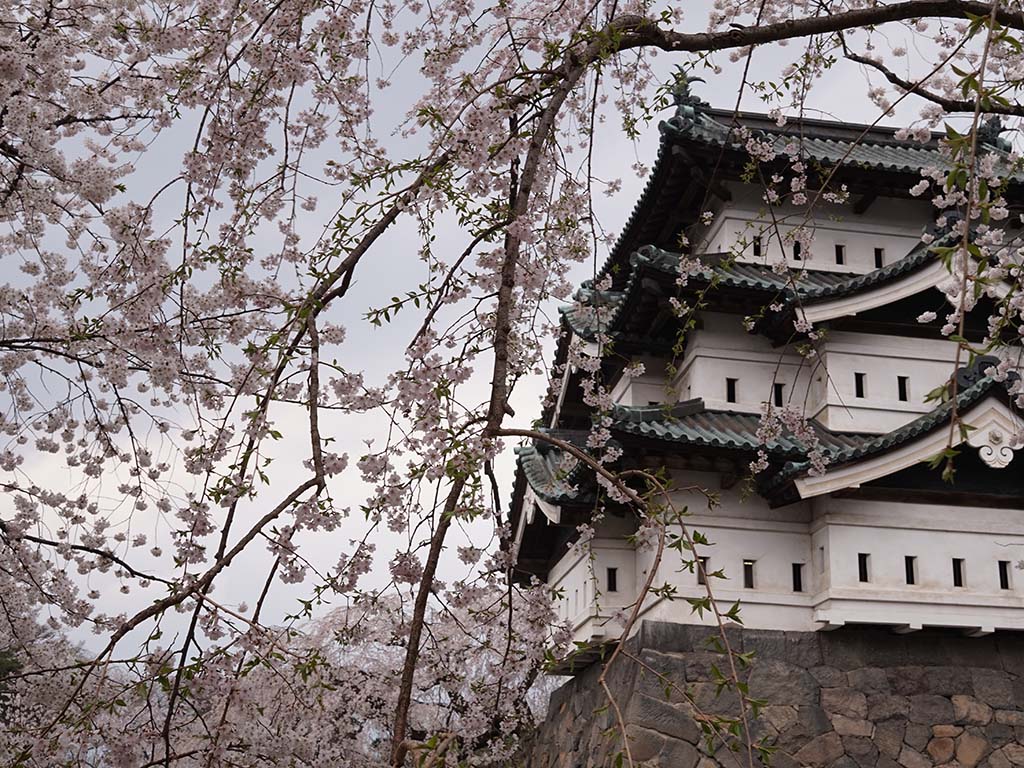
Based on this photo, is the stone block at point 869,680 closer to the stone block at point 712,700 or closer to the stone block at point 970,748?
the stone block at point 970,748

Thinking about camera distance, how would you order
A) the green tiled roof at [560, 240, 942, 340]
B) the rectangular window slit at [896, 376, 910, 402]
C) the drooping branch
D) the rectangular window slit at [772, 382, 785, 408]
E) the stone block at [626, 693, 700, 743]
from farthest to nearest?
the rectangular window slit at [772, 382, 785, 408] < the rectangular window slit at [896, 376, 910, 402] < the green tiled roof at [560, 240, 942, 340] < the stone block at [626, 693, 700, 743] < the drooping branch

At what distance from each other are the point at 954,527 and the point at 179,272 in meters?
7.36

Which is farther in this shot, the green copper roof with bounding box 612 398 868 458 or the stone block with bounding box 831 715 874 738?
the green copper roof with bounding box 612 398 868 458

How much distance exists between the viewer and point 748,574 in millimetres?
8719

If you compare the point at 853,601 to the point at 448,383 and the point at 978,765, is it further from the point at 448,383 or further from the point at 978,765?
the point at 448,383

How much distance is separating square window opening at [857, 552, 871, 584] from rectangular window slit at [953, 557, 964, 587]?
79cm

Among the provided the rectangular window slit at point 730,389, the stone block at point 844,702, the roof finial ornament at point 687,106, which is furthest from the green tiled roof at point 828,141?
the stone block at point 844,702

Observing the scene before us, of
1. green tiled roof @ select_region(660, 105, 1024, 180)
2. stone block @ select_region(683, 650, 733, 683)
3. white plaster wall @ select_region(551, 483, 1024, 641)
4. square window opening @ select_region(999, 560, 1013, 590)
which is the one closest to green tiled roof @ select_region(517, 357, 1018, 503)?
white plaster wall @ select_region(551, 483, 1024, 641)

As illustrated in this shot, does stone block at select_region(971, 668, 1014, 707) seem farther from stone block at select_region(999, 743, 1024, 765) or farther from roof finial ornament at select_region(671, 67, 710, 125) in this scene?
roof finial ornament at select_region(671, 67, 710, 125)

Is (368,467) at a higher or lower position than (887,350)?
lower

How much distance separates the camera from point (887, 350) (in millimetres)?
9508

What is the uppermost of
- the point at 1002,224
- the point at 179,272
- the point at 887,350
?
the point at 1002,224

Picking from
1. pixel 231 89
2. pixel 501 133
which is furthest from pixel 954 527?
pixel 231 89

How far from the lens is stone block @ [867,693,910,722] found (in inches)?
322
